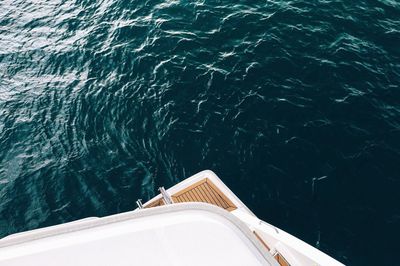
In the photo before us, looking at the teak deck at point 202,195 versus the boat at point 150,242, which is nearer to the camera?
the boat at point 150,242

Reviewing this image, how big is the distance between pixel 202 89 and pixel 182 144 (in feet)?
11.0

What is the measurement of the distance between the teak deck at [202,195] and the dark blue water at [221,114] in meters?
1.55

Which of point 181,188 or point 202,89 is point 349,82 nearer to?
point 202,89

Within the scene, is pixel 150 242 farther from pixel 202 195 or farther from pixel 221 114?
pixel 221 114

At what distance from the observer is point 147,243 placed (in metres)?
4.38

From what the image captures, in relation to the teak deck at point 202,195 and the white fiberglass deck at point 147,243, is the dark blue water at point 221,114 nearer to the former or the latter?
the teak deck at point 202,195

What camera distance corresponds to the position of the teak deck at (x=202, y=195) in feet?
33.1

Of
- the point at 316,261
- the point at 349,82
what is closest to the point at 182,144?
the point at 316,261

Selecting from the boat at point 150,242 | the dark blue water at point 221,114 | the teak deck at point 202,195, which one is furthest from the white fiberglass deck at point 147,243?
the dark blue water at point 221,114

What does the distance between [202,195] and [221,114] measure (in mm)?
4802

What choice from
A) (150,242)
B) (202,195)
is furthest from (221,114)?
(150,242)

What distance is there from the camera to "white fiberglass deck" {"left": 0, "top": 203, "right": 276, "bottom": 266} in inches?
165

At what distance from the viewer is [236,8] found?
1902 cm

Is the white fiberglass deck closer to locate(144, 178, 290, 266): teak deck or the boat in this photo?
the boat
